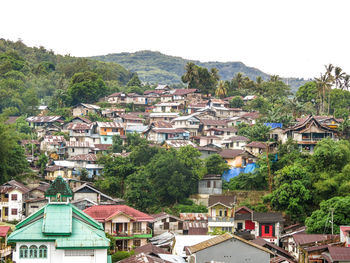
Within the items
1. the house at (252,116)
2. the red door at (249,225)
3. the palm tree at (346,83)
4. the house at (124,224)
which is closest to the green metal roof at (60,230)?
the house at (124,224)

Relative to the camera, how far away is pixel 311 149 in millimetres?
46750

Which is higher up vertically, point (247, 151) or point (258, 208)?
point (247, 151)

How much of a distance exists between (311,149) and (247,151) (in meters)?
5.54

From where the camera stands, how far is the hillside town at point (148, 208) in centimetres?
2008

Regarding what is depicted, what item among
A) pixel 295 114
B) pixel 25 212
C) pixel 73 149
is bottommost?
pixel 25 212

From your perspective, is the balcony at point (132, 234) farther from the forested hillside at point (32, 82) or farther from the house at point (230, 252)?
the forested hillside at point (32, 82)

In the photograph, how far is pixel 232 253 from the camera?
2619cm

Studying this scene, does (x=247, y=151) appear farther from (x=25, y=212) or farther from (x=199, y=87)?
(x=199, y=87)

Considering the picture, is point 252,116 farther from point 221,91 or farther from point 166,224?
point 166,224

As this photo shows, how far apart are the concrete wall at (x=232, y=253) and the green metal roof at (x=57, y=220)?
27.9 feet

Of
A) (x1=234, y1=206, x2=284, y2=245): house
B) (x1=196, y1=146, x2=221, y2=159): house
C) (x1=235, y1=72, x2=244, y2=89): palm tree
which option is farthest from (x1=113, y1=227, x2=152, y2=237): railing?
(x1=235, y1=72, x2=244, y2=89): palm tree

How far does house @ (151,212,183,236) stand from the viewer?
38.8 m

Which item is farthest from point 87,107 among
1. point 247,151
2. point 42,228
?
point 42,228

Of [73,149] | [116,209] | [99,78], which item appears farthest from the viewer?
[99,78]
